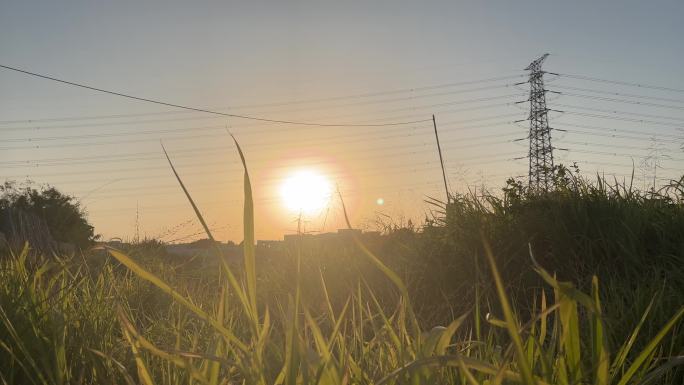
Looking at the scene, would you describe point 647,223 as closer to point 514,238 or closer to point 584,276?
point 584,276

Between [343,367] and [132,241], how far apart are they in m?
10.0

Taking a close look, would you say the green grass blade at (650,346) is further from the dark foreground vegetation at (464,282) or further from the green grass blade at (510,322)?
the dark foreground vegetation at (464,282)

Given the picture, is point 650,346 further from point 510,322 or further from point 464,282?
point 464,282

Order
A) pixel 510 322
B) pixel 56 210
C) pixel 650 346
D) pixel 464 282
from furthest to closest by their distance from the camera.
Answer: pixel 56 210 → pixel 464 282 → pixel 650 346 → pixel 510 322

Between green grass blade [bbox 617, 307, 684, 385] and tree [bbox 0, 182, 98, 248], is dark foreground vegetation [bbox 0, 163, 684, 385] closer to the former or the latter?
green grass blade [bbox 617, 307, 684, 385]

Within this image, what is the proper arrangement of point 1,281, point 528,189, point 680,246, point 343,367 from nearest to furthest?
1. point 343,367
2. point 1,281
3. point 680,246
4. point 528,189

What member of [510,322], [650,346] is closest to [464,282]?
[650,346]

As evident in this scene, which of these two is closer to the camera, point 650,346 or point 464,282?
point 650,346

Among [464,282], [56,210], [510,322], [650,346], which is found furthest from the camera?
[56,210]

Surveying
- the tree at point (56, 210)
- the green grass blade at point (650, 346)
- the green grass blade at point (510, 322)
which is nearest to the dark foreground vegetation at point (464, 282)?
the green grass blade at point (650, 346)

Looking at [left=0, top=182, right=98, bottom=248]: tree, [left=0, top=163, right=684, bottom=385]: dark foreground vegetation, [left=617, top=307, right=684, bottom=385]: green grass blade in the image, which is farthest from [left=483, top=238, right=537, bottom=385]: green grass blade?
[left=0, top=182, right=98, bottom=248]: tree

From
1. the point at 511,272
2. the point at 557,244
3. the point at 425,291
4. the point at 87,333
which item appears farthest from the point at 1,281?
the point at 557,244

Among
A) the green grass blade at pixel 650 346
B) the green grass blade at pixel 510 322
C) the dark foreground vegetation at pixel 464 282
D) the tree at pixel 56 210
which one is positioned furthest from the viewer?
the tree at pixel 56 210

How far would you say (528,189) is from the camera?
6.36m
